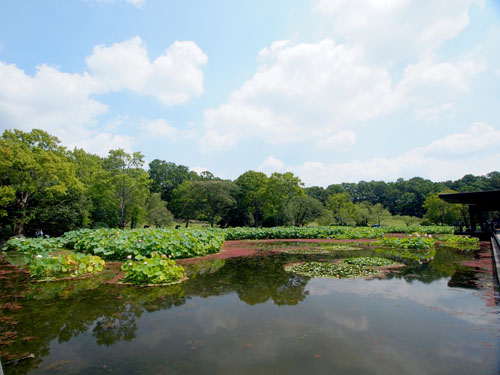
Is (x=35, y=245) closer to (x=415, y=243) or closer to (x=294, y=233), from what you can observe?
(x=294, y=233)

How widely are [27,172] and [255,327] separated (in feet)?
70.3

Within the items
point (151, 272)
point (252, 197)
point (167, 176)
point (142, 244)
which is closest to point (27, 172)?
point (142, 244)

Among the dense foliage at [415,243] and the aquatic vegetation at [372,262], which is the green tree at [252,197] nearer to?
the dense foliage at [415,243]

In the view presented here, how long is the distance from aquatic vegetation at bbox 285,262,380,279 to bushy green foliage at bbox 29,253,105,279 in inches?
258

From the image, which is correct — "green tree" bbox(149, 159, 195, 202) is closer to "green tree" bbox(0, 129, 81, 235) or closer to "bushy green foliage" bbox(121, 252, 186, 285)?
"green tree" bbox(0, 129, 81, 235)

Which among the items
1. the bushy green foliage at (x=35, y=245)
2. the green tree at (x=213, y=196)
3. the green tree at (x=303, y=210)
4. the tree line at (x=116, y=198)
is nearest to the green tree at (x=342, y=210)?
the tree line at (x=116, y=198)

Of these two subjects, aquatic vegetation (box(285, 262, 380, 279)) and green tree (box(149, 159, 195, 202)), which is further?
green tree (box(149, 159, 195, 202))

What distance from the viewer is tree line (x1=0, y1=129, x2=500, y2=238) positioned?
1986cm

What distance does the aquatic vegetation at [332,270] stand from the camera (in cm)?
879

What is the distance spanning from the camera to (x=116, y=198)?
27562mm

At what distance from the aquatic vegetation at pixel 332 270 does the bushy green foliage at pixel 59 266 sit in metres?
6.55

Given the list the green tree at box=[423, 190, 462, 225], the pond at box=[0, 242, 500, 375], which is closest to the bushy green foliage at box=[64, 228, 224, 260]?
the pond at box=[0, 242, 500, 375]

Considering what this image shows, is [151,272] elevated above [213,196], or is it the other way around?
[213,196]

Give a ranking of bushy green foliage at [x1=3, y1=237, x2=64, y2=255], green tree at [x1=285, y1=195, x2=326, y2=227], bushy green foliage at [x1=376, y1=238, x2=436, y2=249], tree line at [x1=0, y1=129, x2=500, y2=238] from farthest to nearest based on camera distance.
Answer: green tree at [x1=285, y1=195, x2=326, y2=227] < tree line at [x1=0, y1=129, x2=500, y2=238] < bushy green foliage at [x1=376, y1=238, x2=436, y2=249] < bushy green foliage at [x1=3, y1=237, x2=64, y2=255]
